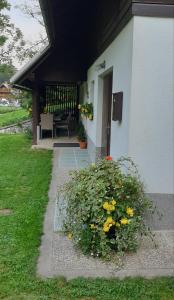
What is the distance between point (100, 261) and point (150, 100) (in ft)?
6.41

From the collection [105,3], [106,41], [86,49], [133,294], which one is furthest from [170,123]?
[86,49]

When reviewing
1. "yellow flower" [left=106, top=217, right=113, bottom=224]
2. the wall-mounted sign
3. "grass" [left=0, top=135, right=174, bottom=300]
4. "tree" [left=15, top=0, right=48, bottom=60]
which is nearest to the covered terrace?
the wall-mounted sign

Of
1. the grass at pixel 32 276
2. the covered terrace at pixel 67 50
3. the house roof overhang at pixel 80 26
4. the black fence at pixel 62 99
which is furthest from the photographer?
the black fence at pixel 62 99

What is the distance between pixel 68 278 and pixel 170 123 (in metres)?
2.18

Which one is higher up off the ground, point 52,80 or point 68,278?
point 52,80

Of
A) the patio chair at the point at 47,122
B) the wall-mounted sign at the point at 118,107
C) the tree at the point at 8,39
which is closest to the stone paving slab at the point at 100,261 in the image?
Result: the wall-mounted sign at the point at 118,107

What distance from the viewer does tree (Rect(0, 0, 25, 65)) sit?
26769mm

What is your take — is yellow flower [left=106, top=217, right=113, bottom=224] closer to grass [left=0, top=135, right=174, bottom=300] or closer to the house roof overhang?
grass [left=0, top=135, right=174, bottom=300]

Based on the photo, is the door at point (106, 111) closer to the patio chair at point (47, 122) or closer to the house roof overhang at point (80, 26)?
the house roof overhang at point (80, 26)

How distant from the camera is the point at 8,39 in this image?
1164 inches

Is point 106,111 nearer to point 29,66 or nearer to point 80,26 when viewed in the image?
point 80,26

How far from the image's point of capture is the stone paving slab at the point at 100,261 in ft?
12.0

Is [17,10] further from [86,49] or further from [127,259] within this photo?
[127,259]

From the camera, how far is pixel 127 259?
155 inches
